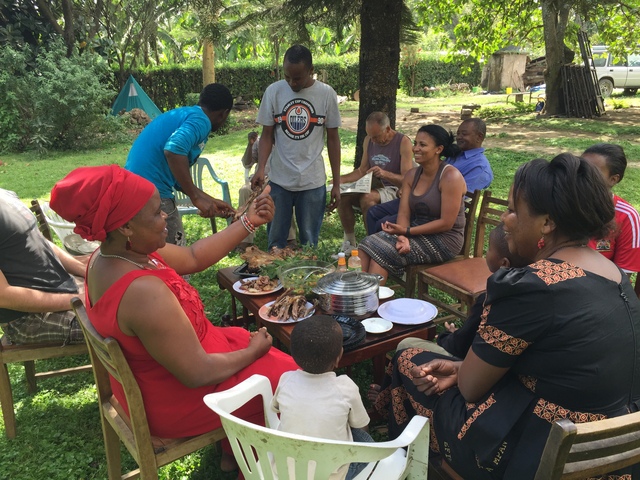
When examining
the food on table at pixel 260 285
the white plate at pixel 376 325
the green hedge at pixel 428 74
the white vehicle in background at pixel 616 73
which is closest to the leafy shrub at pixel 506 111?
the white vehicle in background at pixel 616 73

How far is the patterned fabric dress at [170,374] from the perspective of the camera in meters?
1.87

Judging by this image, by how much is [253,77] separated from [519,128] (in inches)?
512

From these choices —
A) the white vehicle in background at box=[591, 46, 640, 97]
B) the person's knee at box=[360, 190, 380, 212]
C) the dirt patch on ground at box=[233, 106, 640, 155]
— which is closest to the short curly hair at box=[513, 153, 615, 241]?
the person's knee at box=[360, 190, 380, 212]

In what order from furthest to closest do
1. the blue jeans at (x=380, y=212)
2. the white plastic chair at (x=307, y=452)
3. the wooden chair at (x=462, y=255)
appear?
the blue jeans at (x=380, y=212) < the wooden chair at (x=462, y=255) < the white plastic chair at (x=307, y=452)

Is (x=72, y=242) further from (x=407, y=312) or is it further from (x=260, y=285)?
(x=407, y=312)

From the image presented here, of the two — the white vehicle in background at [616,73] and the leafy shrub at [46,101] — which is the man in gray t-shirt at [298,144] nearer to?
the leafy shrub at [46,101]

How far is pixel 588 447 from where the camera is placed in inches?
54.9

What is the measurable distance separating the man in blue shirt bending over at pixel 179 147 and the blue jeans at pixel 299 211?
91cm

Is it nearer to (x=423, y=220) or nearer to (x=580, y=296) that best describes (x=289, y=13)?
(x=423, y=220)

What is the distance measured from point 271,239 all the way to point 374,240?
134 centimetres

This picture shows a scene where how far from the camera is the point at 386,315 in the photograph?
2.83 meters

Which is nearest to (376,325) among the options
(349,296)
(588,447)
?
(349,296)

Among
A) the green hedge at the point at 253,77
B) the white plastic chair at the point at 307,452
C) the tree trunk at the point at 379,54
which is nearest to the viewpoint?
the white plastic chair at the point at 307,452

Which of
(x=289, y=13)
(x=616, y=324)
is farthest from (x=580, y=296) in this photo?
(x=289, y=13)
